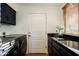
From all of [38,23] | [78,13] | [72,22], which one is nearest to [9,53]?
[38,23]

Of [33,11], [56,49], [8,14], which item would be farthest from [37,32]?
[8,14]

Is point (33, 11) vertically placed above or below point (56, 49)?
above

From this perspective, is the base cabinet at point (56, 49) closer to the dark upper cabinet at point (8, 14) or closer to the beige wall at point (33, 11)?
the beige wall at point (33, 11)

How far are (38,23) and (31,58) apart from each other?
0.52 meters

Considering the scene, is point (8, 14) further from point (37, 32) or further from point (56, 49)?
point (56, 49)

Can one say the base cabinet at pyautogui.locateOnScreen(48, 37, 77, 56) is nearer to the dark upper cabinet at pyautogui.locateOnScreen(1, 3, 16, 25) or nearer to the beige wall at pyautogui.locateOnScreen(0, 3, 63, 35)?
the beige wall at pyautogui.locateOnScreen(0, 3, 63, 35)

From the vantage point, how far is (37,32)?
68.8 inches

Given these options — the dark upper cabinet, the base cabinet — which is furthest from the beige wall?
the base cabinet

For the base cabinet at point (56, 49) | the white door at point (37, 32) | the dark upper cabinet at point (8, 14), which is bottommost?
the base cabinet at point (56, 49)

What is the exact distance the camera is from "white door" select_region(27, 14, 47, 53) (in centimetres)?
172

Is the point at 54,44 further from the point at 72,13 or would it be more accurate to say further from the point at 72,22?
the point at 72,13

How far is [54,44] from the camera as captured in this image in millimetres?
1965

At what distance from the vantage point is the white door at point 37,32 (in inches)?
67.9

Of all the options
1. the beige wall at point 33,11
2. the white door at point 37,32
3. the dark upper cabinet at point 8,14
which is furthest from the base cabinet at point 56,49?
the dark upper cabinet at point 8,14
